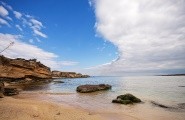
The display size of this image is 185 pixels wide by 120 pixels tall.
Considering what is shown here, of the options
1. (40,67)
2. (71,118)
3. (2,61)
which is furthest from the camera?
(40,67)

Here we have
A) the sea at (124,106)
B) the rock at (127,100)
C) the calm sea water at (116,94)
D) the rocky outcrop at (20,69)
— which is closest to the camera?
the sea at (124,106)

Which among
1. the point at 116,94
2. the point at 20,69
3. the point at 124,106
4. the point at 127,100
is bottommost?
the point at 124,106

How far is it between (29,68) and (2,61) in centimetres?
998

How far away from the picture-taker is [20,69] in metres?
51.9

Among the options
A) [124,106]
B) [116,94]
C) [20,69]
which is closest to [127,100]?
[124,106]

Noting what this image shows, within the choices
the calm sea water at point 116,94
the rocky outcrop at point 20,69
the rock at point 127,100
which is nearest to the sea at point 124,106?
the calm sea water at point 116,94

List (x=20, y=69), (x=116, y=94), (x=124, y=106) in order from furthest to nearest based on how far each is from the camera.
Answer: (x=20, y=69) → (x=116, y=94) → (x=124, y=106)

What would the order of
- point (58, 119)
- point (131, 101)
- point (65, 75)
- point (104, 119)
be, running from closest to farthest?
point (58, 119)
point (104, 119)
point (131, 101)
point (65, 75)

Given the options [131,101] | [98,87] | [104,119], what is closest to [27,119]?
[104,119]

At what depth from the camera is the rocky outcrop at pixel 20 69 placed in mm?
46487

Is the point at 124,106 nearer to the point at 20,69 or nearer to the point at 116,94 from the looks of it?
the point at 116,94

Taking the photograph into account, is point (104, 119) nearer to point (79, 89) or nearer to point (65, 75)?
point (79, 89)

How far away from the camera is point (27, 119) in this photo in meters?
10.3

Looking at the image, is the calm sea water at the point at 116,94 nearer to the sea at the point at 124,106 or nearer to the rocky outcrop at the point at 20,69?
the sea at the point at 124,106
